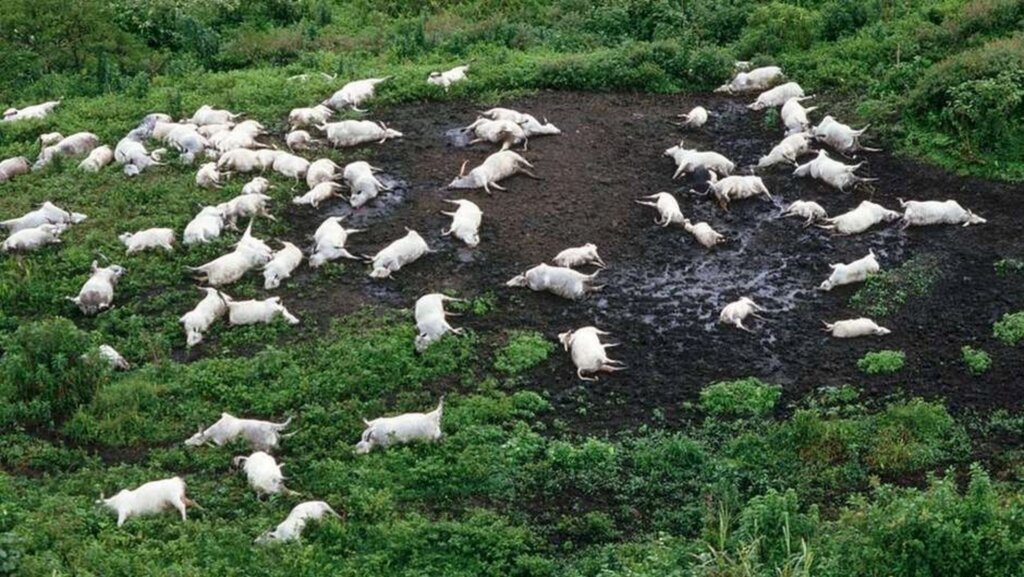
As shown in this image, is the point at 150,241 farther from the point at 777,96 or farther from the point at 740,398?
the point at 777,96

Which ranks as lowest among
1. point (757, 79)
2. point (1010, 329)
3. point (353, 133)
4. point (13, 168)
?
point (13, 168)

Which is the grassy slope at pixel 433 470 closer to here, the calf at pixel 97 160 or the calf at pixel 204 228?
the calf at pixel 204 228

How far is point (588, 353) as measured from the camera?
1200cm

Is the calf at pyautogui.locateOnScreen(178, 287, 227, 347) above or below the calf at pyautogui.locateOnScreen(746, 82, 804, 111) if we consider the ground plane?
above

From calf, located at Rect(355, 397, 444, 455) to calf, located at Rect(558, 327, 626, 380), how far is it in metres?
1.63

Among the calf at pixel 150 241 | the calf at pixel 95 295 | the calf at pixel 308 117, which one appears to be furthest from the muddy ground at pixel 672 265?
the calf at pixel 95 295

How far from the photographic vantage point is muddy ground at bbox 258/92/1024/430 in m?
11.8

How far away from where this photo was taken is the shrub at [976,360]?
38.1ft

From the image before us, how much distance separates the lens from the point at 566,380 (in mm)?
11969

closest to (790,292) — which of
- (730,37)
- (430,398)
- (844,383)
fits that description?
(844,383)

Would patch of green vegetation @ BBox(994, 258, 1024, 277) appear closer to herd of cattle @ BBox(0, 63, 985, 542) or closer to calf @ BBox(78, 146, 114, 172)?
herd of cattle @ BBox(0, 63, 985, 542)

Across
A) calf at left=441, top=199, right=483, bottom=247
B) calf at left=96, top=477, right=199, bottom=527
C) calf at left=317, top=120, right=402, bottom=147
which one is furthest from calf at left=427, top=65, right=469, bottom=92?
calf at left=96, top=477, right=199, bottom=527

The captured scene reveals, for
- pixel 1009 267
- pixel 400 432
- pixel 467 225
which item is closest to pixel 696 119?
pixel 467 225

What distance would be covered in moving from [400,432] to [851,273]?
5.12 meters
